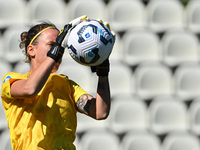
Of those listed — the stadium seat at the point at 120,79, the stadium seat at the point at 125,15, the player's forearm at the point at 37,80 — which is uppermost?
the player's forearm at the point at 37,80

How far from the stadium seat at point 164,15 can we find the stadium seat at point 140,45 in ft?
0.60

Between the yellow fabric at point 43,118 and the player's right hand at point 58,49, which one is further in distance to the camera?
the yellow fabric at point 43,118

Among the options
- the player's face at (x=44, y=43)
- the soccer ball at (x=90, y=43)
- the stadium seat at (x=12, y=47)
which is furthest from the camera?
the stadium seat at (x=12, y=47)

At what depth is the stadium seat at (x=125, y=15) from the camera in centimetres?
566

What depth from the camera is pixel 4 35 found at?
540cm

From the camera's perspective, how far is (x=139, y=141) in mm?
5035

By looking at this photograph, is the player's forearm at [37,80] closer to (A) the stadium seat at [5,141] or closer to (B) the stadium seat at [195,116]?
(A) the stadium seat at [5,141]

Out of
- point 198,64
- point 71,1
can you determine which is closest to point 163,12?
point 198,64

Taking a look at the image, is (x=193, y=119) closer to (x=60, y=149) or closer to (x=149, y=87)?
(x=149, y=87)

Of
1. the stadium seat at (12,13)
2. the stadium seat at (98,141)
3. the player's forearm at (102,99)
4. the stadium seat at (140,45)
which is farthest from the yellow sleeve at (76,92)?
the stadium seat at (12,13)

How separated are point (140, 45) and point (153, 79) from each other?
50 cm

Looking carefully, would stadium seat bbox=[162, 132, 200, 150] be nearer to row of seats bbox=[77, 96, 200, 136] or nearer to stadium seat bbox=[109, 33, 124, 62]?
row of seats bbox=[77, 96, 200, 136]

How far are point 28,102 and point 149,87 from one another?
3.32 m

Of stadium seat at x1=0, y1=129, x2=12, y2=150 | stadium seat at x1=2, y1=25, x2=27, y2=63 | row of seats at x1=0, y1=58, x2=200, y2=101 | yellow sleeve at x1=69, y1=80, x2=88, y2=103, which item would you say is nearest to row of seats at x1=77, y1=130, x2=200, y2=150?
row of seats at x1=0, y1=58, x2=200, y2=101
